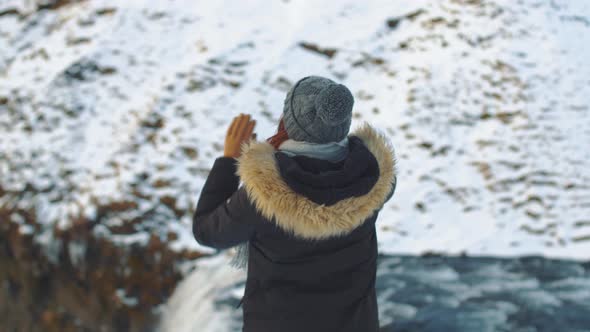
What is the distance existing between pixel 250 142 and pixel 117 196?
3384mm

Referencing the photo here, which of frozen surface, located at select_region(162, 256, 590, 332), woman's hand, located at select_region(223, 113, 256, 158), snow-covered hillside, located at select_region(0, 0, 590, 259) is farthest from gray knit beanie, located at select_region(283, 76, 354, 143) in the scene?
snow-covered hillside, located at select_region(0, 0, 590, 259)

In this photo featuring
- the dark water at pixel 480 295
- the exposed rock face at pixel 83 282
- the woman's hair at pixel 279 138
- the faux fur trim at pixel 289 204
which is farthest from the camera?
the exposed rock face at pixel 83 282

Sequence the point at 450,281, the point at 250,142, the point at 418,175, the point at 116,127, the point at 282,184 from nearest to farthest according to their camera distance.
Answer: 1. the point at 282,184
2. the point at 250,142
3. the point at 450,281
4. the point at 418,175
5. the point at 116,127

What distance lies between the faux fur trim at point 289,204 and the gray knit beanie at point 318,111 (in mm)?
95

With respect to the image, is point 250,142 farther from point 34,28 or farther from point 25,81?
point 34,28

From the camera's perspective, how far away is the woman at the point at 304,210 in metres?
1.22

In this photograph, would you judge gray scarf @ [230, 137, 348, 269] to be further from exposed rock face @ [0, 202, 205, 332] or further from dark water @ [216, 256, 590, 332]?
exposed rock face @ [0, 202, 205, 332]

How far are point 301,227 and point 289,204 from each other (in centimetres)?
6

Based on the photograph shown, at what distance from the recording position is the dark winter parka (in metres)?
1.22

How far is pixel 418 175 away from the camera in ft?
15.4

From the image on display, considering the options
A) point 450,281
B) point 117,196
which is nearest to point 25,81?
point 117,196

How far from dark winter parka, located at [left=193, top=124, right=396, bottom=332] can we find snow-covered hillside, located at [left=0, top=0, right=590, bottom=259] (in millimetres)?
2916

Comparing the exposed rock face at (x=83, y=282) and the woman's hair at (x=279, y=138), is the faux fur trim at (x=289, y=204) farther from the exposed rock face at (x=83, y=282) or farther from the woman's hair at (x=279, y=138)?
the exposed rock face at (x=83, y=282)

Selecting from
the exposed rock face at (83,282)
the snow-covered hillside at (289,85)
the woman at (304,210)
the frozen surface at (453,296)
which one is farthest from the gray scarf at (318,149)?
the snow-covered hillside at (289,85)
